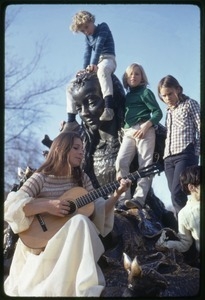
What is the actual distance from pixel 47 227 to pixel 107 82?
848mm

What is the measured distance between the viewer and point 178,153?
3068 mm

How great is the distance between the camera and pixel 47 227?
9.84ft

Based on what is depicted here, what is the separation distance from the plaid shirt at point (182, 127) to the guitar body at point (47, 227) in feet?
1.72

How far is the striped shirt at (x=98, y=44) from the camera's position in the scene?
311cm

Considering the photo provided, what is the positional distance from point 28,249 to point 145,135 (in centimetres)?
86

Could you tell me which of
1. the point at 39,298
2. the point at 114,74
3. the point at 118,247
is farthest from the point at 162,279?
the point at 114,74

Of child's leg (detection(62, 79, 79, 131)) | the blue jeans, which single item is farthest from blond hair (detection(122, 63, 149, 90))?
the blue jeans

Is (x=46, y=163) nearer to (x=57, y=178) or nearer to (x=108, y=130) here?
(x=57, y=178)

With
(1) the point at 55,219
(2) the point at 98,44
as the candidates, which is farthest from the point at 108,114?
(1) the point at 55,219

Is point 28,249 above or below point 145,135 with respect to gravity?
below

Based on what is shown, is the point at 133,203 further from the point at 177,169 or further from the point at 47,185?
the point at 47,185

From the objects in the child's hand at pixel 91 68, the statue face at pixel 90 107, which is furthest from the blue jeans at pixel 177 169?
the child's hand at pixel 91 68

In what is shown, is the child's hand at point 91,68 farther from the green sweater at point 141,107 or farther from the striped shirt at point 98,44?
the green sweater at point 141,107

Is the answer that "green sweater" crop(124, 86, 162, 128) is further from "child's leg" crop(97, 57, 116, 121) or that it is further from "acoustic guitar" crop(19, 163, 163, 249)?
"acoustic guitar" crop(19, 163, 163, 249)
